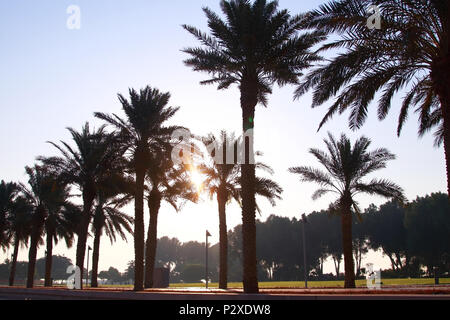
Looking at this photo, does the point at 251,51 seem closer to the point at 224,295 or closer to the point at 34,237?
the point at 224,295

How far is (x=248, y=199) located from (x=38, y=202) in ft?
73.7

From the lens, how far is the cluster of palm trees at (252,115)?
1462 cm

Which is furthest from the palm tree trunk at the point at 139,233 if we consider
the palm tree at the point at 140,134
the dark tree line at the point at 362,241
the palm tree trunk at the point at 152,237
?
the dark tree line at the point at 362,241

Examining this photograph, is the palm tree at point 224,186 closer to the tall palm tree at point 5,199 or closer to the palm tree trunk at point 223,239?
the palm tree trunk at point 223,239

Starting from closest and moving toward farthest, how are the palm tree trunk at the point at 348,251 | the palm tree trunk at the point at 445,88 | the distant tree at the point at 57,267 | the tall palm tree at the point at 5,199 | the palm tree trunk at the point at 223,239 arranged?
the palm tree trunk at the point at 445,88 < the palm tree trunk at the point at 348,251 < the palm tree trunk at the point at 223,239 < the tall palm tree at the point at 5,199 < the distant tree at the point at 57,267

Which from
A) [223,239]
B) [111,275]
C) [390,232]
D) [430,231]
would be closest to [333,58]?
[223,239]

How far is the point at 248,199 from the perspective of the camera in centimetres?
1803

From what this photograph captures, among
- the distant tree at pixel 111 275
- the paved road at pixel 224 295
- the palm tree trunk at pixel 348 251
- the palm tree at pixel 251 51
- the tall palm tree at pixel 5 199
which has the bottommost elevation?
the distant tree at pixel 111 275

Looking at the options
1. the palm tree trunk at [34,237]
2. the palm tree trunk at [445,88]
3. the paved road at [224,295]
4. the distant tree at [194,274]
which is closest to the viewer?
the paved road at [224,295]

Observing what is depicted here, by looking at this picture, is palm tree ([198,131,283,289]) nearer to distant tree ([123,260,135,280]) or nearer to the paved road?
the paved road

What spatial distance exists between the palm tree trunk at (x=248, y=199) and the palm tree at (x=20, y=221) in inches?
904
